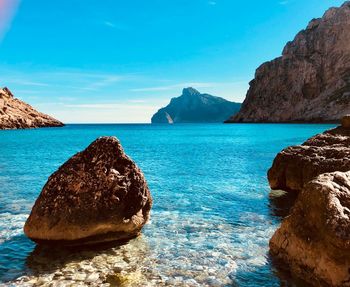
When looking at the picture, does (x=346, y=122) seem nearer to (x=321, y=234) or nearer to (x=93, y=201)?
(x=321, y=234)

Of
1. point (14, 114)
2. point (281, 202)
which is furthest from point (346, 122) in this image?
point (14, 114)

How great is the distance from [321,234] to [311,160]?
10.3 meters

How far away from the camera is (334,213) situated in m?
8.75

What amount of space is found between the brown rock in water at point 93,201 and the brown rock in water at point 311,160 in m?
8.94

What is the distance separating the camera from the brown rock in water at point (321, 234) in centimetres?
841

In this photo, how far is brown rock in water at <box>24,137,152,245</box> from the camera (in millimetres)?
11805

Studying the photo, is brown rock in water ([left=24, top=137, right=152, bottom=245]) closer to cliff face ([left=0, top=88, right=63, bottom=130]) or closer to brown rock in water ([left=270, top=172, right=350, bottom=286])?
brown rock in water ([left=270, top=172, right=350, bottom=286])

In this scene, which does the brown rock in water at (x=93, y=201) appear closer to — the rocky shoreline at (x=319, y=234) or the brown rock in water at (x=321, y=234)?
the rocky shoreline at (x=319, y=234)

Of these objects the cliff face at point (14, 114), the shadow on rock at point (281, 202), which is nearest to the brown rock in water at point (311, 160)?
the shadow on rock at point (281, 202)

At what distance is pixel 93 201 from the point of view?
1216cm

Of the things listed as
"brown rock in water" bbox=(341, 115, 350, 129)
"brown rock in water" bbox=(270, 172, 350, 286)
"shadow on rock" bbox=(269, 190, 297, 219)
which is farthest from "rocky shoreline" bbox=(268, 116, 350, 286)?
"brown rock in water" bbox=(341, 115, 350, 129)

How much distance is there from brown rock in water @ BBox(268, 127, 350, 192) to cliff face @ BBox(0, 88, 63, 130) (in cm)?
15703

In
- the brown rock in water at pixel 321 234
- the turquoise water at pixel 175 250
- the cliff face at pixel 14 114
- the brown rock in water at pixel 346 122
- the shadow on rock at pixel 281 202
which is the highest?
the cliff face at pixel 14 114

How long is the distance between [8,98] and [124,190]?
17922 cm
